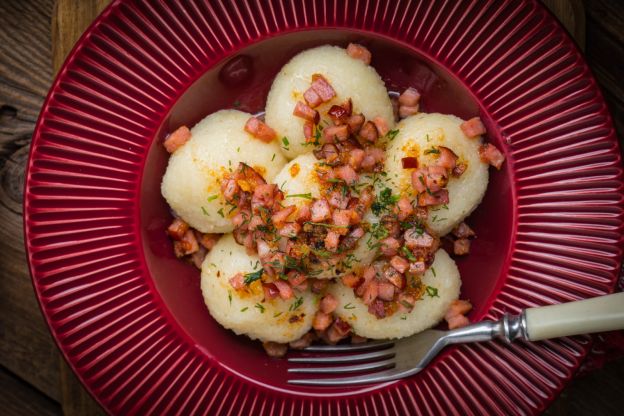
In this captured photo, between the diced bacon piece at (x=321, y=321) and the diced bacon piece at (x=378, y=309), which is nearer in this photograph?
the diced bacon piece at (x=378, y=309)

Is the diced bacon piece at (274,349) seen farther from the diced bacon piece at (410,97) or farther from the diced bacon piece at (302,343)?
the diced bacon piece at (410,97)

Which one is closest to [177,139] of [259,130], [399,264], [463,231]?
[259,130]

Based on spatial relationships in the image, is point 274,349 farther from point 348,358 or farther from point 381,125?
point 381,125

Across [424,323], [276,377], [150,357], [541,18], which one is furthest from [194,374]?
[541,18]

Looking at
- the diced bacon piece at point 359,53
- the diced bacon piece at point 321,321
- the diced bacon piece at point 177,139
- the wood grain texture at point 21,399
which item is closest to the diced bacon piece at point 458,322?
the diced bacon piece at point 321,321

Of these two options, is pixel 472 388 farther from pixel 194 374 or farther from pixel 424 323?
pixel 194 374

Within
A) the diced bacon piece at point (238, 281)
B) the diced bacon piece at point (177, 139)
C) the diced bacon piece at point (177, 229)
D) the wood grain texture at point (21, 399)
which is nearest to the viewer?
the diced bacon piece at point (238, 281)
